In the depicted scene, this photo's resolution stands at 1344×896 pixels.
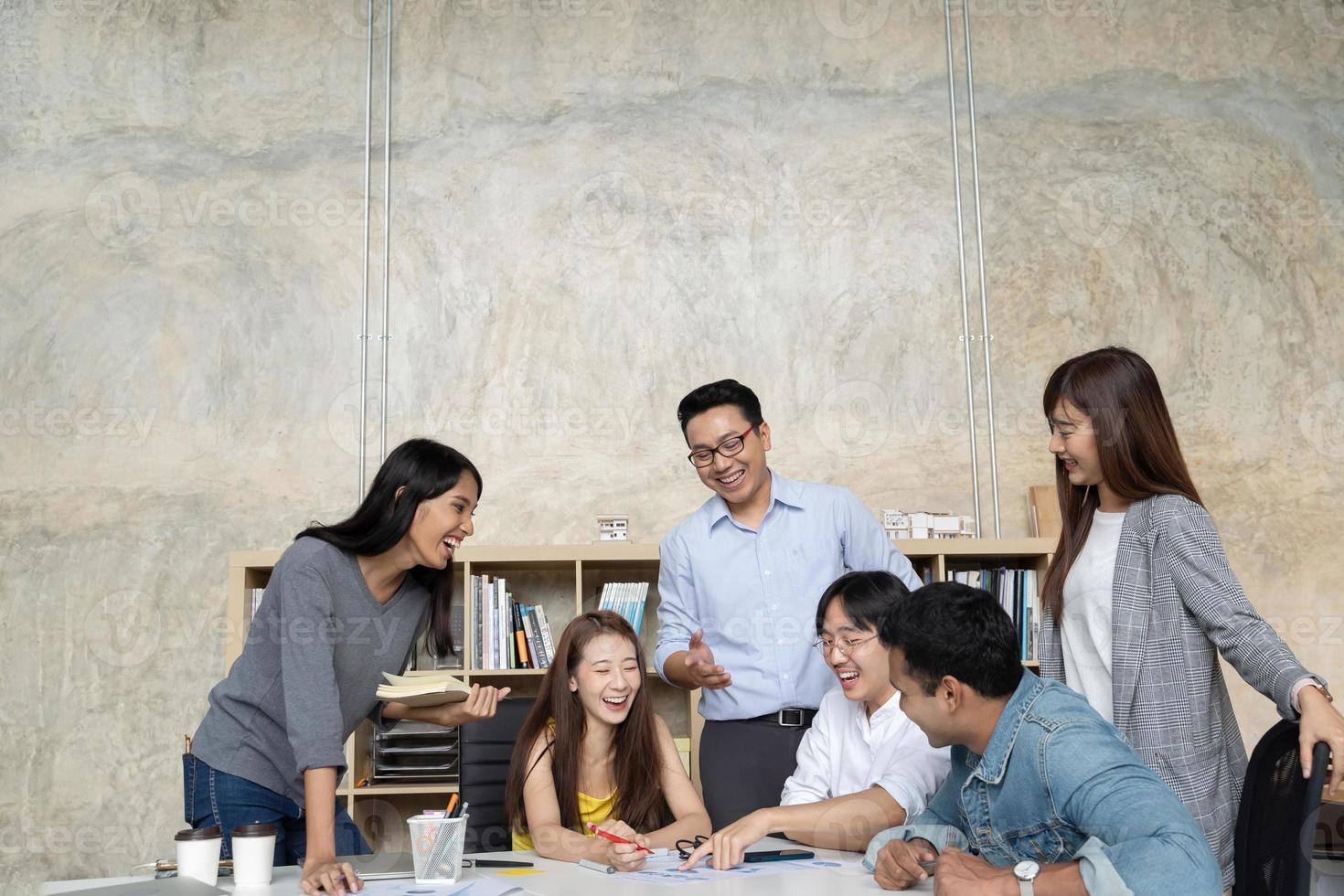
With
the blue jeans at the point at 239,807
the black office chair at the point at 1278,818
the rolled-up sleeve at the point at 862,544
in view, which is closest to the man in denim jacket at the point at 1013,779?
the black office chair at the point at 1278,818

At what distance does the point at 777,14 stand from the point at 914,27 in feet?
1.99

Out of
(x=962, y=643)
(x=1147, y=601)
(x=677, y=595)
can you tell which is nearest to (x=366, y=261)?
(x=677, y=595)

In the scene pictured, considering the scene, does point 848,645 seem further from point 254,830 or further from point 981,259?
point 981,259

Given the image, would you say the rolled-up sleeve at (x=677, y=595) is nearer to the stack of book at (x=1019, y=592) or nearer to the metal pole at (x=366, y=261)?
the stack of book at (x=1019, y=592)

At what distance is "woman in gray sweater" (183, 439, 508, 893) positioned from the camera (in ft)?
6.73

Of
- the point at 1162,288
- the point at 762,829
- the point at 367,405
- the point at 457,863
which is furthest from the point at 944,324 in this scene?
the point at 457,863

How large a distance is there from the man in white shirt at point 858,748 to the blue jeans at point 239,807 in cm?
81

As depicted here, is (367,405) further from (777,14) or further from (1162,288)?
(1162,288)

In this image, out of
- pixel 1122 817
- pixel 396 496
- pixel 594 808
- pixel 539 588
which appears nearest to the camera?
pixel 1122 817

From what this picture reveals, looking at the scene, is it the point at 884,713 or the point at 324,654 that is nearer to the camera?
Result: the point at 324,654

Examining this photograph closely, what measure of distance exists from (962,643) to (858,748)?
90 cm

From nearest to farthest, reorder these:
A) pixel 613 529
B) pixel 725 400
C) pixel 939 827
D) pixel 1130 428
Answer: pixel 939 827 → pixel 1130 428 → pixel 725 400 → pixel 613 529

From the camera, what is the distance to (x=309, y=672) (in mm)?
2033

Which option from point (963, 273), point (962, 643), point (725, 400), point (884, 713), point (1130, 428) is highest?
point (963, 273)
